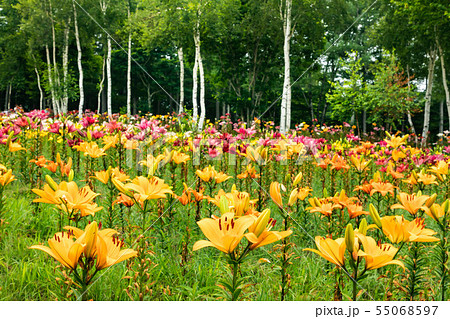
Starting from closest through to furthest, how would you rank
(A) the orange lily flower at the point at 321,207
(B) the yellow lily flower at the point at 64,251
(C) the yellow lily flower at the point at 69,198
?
1. (B) the yellow lily flower at the point at 64,251
2. (C) the yellow lily flower at the point at 69,198
3. (A) the orange lily flower at the point at 321,207

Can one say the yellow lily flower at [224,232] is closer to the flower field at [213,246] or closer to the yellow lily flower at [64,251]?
the flower field at [213,246]

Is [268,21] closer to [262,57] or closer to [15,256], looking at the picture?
[262,57]

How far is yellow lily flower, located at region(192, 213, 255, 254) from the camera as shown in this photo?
0.74 meters

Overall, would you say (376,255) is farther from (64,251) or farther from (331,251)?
(64,251)

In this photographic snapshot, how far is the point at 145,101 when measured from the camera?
35281 mm

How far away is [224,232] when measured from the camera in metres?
0.77

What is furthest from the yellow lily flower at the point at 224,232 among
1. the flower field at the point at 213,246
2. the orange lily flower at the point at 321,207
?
the orange lily flower at the point at 321,207

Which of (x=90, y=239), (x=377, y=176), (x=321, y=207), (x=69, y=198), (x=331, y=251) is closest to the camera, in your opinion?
(x=90, y=239)

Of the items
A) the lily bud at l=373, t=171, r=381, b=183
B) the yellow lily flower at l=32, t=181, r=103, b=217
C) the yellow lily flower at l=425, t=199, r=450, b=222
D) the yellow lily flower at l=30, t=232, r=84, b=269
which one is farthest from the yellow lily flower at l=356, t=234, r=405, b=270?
the lily bud at l=373, t=171, r=381, b=183

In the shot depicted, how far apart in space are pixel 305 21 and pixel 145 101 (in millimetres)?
25644

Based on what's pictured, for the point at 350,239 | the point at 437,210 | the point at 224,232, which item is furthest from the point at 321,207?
the point at 224,232

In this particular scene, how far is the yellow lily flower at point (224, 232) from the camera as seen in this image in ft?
2.43

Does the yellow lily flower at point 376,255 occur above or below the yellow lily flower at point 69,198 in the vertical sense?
below

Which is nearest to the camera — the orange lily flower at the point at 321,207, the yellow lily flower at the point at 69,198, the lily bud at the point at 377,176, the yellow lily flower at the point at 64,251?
the yellow lily flower at the point at 64,251
